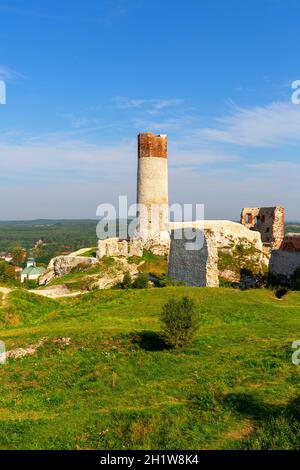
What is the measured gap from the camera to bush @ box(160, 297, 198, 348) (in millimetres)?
13156

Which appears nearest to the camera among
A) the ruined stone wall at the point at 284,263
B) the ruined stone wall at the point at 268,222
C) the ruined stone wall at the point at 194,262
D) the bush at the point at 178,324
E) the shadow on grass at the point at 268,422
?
the shadow on grass at the point at 268,422

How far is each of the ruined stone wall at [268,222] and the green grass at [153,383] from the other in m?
15.6

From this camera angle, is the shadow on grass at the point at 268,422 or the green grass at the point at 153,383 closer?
the shadow on grass at the point at 268,422

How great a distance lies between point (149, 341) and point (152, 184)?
22.4 m

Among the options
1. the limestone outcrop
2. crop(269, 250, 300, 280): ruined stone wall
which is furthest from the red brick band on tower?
crop(269, 250, 300, 280): ruined stone wall

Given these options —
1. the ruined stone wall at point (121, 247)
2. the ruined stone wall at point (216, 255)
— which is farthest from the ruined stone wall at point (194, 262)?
the ruined stone wall at point (121, 247)

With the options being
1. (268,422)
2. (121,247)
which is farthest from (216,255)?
(268,422)

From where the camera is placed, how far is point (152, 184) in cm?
3509

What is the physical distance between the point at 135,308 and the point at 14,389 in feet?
28.8

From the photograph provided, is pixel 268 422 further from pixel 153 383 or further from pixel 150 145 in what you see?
pixel 150 145

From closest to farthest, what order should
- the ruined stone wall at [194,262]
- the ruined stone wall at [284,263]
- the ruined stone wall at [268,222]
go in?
the ruined stone wall at [194,262], the ruined stone wall at [284,263], the ruined stone wall at [268,222]

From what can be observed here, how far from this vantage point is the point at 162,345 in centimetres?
1386

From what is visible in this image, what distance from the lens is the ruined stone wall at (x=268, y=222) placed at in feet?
111

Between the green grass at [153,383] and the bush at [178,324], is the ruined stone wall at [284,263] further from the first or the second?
the bush at [178,324]
